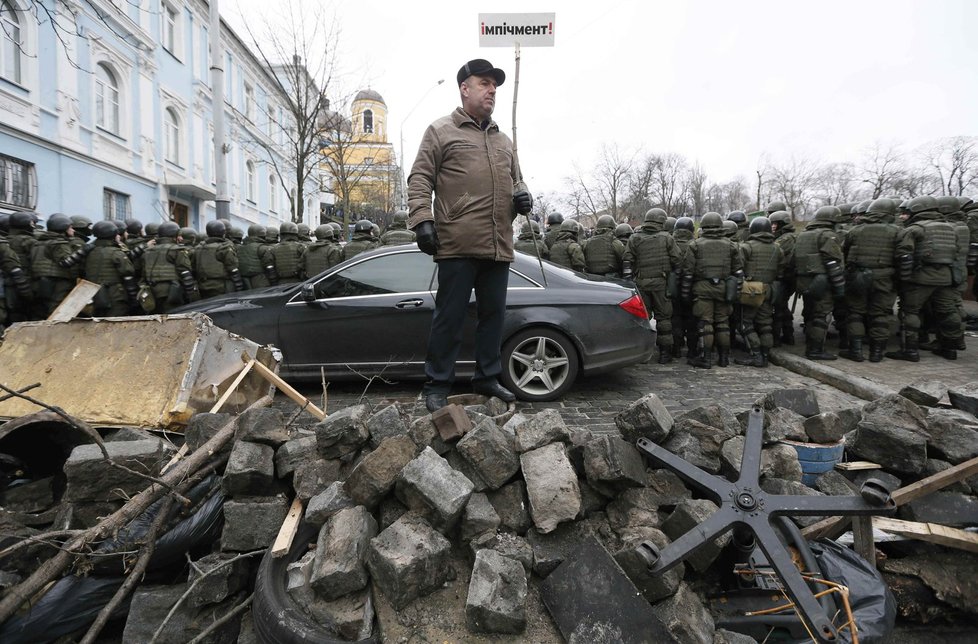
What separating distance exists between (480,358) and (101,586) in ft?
8.08

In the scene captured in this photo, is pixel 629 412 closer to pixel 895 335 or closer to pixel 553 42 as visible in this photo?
pixel 553 42

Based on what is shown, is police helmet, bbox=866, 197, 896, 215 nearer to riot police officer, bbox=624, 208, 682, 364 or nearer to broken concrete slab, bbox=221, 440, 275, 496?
riot police officer, bbox=624, 208, 682, 364

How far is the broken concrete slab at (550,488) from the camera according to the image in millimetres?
2195

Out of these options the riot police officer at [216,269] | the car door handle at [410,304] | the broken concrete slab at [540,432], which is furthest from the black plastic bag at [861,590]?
the riot police officer at [216,269]

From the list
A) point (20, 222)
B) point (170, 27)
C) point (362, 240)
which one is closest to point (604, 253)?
point (362, 240)

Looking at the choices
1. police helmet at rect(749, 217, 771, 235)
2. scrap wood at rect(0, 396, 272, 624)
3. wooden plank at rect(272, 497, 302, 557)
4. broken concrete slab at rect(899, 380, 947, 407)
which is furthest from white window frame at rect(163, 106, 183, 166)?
broken concrete slab at rect(899, 380, 947, 407)

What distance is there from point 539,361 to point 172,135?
75.5 feet

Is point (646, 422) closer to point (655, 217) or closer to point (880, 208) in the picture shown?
point (655, 217)

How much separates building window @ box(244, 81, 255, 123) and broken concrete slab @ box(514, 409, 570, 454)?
31.2 metres

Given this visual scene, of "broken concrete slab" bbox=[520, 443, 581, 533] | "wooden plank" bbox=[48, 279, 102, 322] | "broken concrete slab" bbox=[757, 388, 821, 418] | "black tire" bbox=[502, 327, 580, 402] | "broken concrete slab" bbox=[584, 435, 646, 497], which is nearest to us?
"broken concrete slab" bbox=[520, 443, 581, 533]

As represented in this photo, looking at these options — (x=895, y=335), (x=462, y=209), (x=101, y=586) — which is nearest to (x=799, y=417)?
(x=462, y=209)

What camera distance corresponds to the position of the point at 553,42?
189 inches

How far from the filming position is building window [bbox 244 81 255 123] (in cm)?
2792

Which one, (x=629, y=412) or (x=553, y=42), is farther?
(x=553, y=42)
